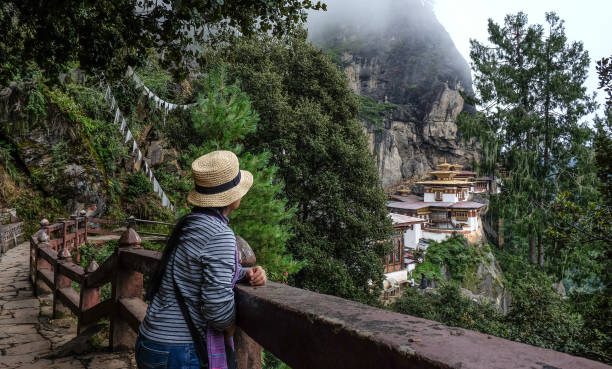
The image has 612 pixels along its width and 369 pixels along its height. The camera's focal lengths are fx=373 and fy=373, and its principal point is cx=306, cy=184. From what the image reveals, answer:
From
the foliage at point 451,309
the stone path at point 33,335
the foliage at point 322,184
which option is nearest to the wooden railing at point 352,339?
the stone path at point 33,335

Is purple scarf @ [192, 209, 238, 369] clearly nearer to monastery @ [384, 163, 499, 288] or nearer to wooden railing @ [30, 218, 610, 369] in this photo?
wooden railing @ [30, 218, 610, 369]

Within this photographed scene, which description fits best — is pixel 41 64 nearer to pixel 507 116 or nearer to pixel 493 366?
pixel 493 366

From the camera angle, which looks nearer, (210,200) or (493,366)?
(493,366)

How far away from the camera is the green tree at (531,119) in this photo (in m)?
20.4

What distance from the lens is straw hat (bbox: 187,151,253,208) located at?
1496mm

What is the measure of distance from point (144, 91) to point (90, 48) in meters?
15.1

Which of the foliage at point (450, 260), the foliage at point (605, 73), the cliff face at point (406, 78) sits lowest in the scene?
the foliage at point (450, 260)

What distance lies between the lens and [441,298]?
15.2 metres

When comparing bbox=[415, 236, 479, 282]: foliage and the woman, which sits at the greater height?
the woman

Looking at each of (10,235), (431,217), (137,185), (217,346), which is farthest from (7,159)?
(431,217)

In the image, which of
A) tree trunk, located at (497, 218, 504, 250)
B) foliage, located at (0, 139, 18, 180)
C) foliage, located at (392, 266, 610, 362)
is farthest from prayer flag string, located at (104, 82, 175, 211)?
tree trunk, located at (497, 218, 504, 250)

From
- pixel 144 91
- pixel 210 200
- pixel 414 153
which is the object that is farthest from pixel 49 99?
pixel 414 153

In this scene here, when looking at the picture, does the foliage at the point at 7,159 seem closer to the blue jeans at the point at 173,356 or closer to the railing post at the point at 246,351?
the blue jeans at the point at 173,356

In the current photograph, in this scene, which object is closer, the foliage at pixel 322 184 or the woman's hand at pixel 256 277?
the woman's hand at pixel 256 277
